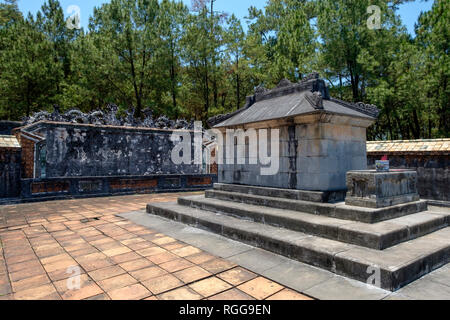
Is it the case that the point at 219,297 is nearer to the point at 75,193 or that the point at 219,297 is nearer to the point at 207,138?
the point at 75,193

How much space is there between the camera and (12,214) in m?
8.13

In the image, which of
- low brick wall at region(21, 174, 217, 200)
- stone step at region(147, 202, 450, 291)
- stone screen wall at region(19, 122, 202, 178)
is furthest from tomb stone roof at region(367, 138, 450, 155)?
stone screen wall at region(19, 122, 202, 178)

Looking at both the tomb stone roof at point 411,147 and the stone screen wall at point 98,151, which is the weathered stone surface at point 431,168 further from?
the stone screen wall at point 98,151

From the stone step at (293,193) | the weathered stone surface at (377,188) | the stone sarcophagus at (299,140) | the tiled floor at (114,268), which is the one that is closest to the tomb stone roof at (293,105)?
the stone sarcophagus at (299,140)

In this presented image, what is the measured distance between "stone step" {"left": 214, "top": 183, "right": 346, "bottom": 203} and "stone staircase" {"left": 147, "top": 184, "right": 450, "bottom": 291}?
0.02 metres

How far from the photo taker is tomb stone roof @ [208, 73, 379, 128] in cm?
583

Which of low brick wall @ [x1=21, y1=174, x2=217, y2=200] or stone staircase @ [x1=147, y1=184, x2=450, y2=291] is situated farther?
low brick wall @ [x1=21, y1=174, x2=217, y2=200]

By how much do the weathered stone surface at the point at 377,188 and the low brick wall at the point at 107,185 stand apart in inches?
406

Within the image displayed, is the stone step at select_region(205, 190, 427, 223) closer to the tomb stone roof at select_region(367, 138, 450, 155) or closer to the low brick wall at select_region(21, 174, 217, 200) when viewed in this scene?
the tomb stone roof at select_region(367, 138, 450, 155)

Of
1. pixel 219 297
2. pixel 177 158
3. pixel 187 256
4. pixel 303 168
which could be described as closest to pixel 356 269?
pixel 219 297

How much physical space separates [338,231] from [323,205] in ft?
3.26

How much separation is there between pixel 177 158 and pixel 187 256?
1111cm

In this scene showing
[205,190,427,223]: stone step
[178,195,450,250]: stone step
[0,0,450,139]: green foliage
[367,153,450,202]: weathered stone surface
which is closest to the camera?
[178,195,450,250]: stone step

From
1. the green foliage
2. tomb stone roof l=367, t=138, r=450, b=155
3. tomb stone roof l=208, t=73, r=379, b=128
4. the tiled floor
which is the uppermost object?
the green foliage
